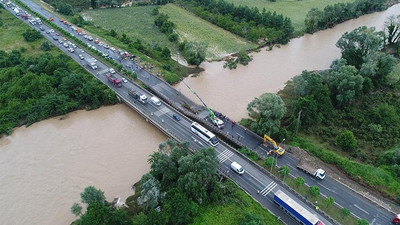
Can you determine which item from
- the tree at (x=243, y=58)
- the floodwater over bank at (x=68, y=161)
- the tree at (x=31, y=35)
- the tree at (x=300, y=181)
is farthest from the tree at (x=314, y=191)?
the tree at (x=31, y=35)

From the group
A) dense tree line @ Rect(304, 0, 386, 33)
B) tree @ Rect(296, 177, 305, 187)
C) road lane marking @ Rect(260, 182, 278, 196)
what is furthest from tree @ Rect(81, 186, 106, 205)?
dense tree line @ Rect(304, 0, 386, 33)

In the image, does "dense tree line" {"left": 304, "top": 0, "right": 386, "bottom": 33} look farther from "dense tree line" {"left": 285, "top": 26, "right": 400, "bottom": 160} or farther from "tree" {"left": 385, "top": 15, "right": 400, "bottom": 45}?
"dense tree line" {"left": 285, "top": 26, "right": 400, "bottom": 160}

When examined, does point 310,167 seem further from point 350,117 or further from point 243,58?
point 243,58

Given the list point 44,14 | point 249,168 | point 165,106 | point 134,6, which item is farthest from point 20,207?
point 134,6

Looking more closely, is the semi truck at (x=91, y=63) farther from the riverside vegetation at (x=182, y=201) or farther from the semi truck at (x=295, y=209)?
the semi truck at (x=295, y=209)

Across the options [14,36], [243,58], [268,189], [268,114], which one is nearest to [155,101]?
[268,114]

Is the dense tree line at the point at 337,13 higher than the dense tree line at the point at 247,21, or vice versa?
the dense tree line at the point at 337,13

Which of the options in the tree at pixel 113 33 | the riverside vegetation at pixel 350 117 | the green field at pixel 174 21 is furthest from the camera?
the tree at pixel 113 33
